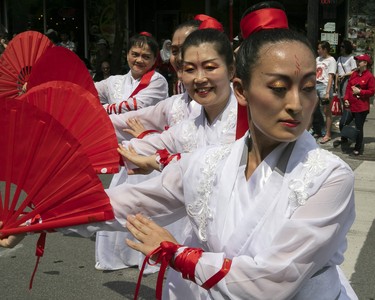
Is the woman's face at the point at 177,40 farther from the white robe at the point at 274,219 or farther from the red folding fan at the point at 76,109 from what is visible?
the white robe at the point at 274,219

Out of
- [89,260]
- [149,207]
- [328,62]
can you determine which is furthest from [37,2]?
[149,207]

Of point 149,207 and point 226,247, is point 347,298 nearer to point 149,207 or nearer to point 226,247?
point 226,247

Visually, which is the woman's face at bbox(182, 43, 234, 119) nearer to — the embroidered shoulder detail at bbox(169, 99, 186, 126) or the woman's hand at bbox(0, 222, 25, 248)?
the embroidered shoulder detail at bbox(169, 99, 186, 126)

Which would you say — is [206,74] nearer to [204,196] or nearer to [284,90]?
[204,196]

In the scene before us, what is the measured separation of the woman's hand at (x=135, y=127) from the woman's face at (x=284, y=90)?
1.99m

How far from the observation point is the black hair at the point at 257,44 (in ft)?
6.47

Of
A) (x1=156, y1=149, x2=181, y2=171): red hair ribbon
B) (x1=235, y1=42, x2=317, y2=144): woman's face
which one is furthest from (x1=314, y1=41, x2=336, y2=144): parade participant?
(x1=235, y1=42, x2=317, y2=144): woman's face

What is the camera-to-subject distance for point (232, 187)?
2.03m

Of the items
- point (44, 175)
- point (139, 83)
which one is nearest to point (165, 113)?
point (139, 83)

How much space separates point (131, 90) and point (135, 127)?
4.52ft

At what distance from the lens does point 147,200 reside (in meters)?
2.31

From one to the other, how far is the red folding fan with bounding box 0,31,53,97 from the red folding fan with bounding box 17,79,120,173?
2132 mm

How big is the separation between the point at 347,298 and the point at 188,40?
5.85ft

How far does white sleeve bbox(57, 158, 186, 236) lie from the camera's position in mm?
2277
